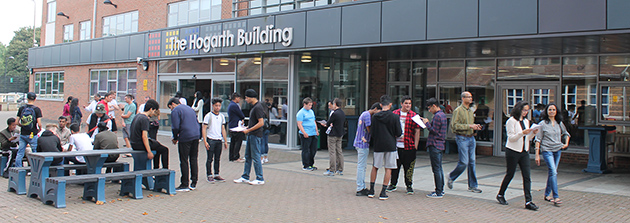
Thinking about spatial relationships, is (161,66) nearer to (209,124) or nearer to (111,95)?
(111,95)

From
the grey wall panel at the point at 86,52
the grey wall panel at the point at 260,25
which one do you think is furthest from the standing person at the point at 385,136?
the grey wall panel at the point at 86,52

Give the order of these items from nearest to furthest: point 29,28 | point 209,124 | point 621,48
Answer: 1. point 209,124
2. point 621,48
3. point 29,28

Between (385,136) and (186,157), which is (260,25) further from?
(385,136)

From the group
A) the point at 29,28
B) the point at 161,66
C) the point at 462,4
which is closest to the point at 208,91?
the point at 161,66

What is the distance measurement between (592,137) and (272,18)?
8.77 meters

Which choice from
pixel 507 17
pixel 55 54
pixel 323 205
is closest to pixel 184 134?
pixel 323 205

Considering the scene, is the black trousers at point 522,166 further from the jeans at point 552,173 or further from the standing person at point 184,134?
the standing person at point 184,134

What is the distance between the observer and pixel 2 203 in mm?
7254

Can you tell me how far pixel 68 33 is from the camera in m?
28.5

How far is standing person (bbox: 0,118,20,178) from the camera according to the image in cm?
961

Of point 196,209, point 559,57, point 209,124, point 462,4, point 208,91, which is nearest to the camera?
point 196,209

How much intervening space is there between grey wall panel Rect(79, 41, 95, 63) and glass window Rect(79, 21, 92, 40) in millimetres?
2417

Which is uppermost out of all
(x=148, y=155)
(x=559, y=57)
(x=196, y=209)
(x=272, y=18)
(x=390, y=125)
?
(x=272, y=18)

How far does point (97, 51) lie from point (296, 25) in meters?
13.5
